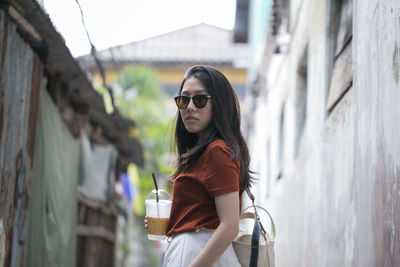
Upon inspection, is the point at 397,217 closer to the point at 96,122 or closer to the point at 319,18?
the point at 319,18

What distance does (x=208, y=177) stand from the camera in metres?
3.18

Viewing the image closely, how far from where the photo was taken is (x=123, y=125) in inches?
483

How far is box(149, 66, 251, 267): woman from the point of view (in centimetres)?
313

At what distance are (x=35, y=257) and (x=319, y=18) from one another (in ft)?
13.0

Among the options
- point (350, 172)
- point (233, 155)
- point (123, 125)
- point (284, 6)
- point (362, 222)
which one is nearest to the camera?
point (233, 155)

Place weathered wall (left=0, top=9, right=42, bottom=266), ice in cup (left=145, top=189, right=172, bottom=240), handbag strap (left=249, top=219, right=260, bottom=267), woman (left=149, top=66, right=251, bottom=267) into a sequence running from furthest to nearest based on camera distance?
weathered wall (left=0, top=9, right=42, bottom=266), ice in cup (left=145, top=189, right=172, bottom=240), handbag strap (left=249, top=219, right=260, bottom=267), woman (left=149, top=66, right=251, bottom=267)

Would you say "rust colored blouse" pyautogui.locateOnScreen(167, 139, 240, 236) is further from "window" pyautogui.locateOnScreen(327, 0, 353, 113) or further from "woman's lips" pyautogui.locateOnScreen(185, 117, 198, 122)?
"window" pyautogui.locateOnScreen(327, 0, 353, 113)

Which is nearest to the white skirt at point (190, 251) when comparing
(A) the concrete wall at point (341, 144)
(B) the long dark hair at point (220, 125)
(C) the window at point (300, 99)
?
(B) the long dark hair at point (220, 125)

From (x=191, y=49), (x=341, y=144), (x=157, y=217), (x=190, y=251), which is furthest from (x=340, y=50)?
(x=191, y=49)

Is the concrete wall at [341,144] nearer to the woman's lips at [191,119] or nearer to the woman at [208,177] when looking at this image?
the woman at [208,177]

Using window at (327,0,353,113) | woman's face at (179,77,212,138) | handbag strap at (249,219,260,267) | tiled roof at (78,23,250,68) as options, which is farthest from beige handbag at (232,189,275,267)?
tiled roof at (78,23,250,68)

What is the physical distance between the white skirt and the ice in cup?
21 centimetres

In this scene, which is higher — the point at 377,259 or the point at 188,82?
the point at 188,82

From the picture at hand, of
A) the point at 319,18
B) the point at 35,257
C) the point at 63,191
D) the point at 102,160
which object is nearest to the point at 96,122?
the point at 102,160
